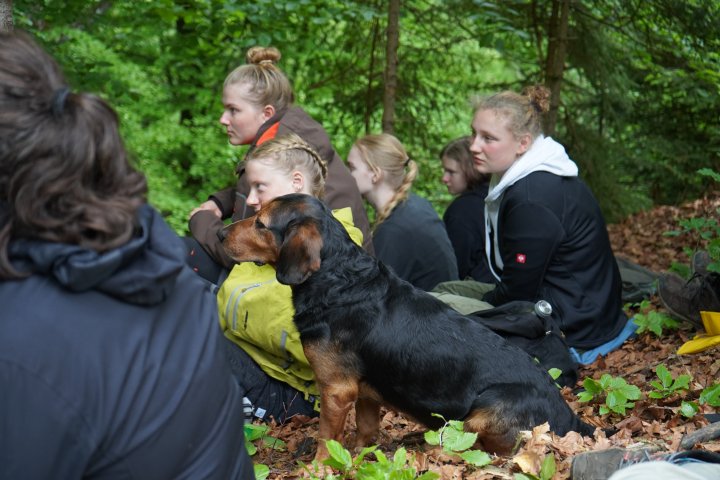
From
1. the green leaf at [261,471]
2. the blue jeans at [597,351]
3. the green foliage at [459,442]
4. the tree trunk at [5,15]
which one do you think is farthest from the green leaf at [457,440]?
the tree trunk at [5,15]

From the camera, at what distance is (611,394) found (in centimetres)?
497

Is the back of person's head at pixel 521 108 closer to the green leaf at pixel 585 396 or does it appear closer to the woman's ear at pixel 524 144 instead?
the woman's ear at pixel 524 144

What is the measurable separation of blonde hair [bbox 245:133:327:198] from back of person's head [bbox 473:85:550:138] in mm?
1843

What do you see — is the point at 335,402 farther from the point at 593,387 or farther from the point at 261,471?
the point at 593,387

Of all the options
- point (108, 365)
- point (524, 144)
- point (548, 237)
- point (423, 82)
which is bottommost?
point (423, 82)

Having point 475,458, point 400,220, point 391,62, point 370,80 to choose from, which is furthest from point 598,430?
point 370,80

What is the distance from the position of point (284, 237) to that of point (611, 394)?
2.28m

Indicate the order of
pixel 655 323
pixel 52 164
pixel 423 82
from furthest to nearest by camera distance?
pixel 423 82 < pixel 655 323 < pixel 52 164

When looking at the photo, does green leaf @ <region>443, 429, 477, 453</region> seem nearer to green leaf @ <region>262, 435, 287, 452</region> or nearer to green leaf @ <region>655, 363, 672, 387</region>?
green leaf @ <region>262, 435, 287, 452</region>

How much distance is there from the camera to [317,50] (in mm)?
12469

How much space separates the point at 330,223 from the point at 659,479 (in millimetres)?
2574

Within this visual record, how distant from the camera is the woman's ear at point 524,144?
6.66 metres

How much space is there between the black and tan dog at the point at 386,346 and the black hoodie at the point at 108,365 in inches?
90.1

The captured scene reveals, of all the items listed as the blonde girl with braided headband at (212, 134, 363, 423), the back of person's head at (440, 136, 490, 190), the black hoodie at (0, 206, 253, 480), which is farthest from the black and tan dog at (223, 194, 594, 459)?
the back of person's head at (440, 136, 490, 190)
